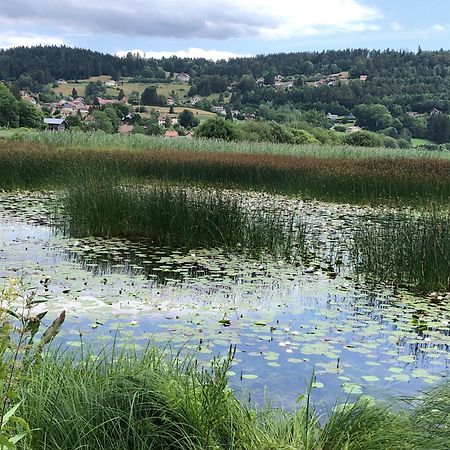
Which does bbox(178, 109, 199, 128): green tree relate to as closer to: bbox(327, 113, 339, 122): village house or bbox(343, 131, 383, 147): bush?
bbox(327, 113, 339, 122): village house

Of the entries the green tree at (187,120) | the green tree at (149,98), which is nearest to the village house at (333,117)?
the green tree at (187,120)

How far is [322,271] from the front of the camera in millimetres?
7152

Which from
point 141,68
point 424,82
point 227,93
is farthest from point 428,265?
point 141,68

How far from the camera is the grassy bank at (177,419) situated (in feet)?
8.88

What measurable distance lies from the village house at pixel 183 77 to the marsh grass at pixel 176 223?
9240 centimetres

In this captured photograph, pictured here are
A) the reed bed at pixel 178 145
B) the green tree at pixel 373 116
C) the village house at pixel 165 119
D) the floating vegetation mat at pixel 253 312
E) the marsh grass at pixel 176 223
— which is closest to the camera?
the floating vegetation mat at pixel 253 312

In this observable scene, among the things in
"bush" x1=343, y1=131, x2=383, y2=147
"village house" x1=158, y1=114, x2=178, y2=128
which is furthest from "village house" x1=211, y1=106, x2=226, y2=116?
"bush" x1=343, y1=131, x2=383, y2=147

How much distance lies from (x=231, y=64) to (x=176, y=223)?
3515 inches

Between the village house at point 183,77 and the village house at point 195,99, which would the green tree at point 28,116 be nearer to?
the village house at point 195,99

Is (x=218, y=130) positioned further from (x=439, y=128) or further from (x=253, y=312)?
(x=253, y=312)

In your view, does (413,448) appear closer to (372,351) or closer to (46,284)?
(372,351)

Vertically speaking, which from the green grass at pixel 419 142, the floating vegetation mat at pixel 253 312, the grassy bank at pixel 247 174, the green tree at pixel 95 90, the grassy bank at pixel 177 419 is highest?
the green tree at pixel 95 90

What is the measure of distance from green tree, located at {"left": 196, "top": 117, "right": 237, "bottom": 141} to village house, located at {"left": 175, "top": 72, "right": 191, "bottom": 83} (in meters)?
67.3

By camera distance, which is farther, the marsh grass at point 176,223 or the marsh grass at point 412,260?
the marsh grass at point 176,223
